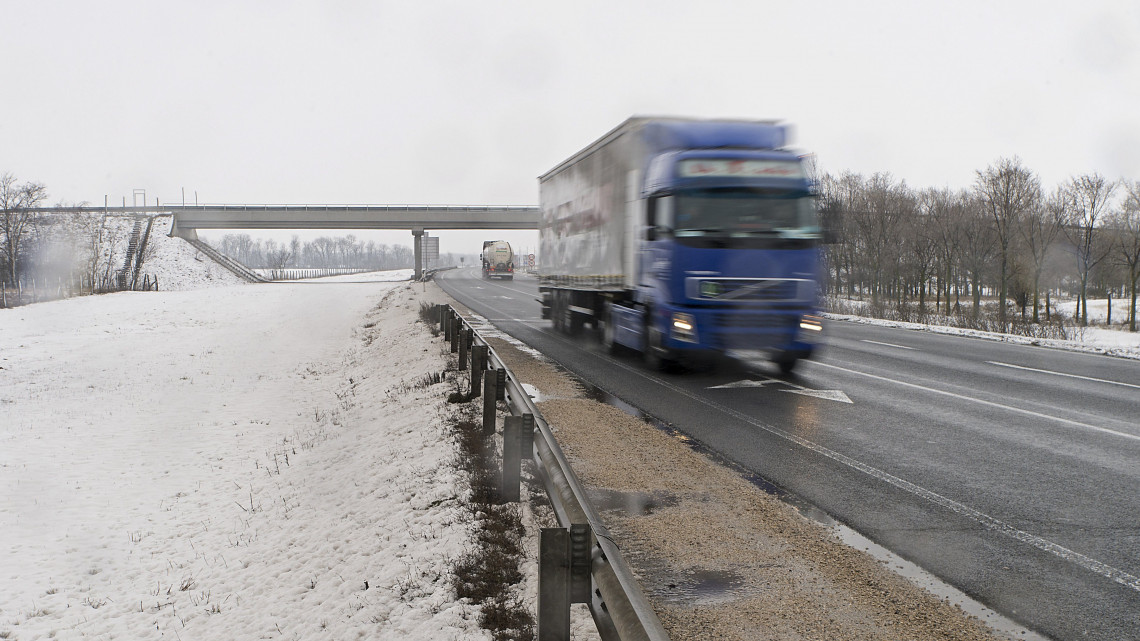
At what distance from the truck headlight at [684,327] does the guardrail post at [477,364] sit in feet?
9.87

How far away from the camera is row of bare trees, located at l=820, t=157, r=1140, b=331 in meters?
42.7

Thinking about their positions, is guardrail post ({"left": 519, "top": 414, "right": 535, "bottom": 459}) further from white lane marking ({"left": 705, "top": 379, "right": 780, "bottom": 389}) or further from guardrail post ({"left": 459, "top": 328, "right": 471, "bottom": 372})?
guardrail post ({"left": 459, "top": 328, "right": 471, "bottom": 372})

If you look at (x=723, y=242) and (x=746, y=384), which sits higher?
(x=723, y=242)

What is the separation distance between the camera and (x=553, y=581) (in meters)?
2.92

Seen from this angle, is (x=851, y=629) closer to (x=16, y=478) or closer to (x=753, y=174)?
(x=753, y=174)

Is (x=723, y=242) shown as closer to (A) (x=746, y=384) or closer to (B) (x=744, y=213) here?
(B) (x=744, y=213)

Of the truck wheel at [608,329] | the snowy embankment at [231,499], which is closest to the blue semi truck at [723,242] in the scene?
the truck wheel at [608,329]

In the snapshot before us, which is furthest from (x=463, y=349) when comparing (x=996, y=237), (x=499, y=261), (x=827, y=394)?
(x=499, y=261)

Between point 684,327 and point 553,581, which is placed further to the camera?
point 684,327

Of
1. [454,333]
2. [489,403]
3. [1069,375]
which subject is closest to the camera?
[489,403]

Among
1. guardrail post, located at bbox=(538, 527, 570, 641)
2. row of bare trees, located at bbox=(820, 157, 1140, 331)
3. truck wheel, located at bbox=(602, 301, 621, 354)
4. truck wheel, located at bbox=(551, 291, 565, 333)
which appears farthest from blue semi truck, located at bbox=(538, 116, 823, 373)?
row of bare trees, located at bbox=(820, 157, 1140, 331)

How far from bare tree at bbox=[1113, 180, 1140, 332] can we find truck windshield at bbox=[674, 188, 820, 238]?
4434cm

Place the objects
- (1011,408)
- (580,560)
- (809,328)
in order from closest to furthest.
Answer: (580,560), (1011,408), (809,328)

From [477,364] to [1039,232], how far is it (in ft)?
161
